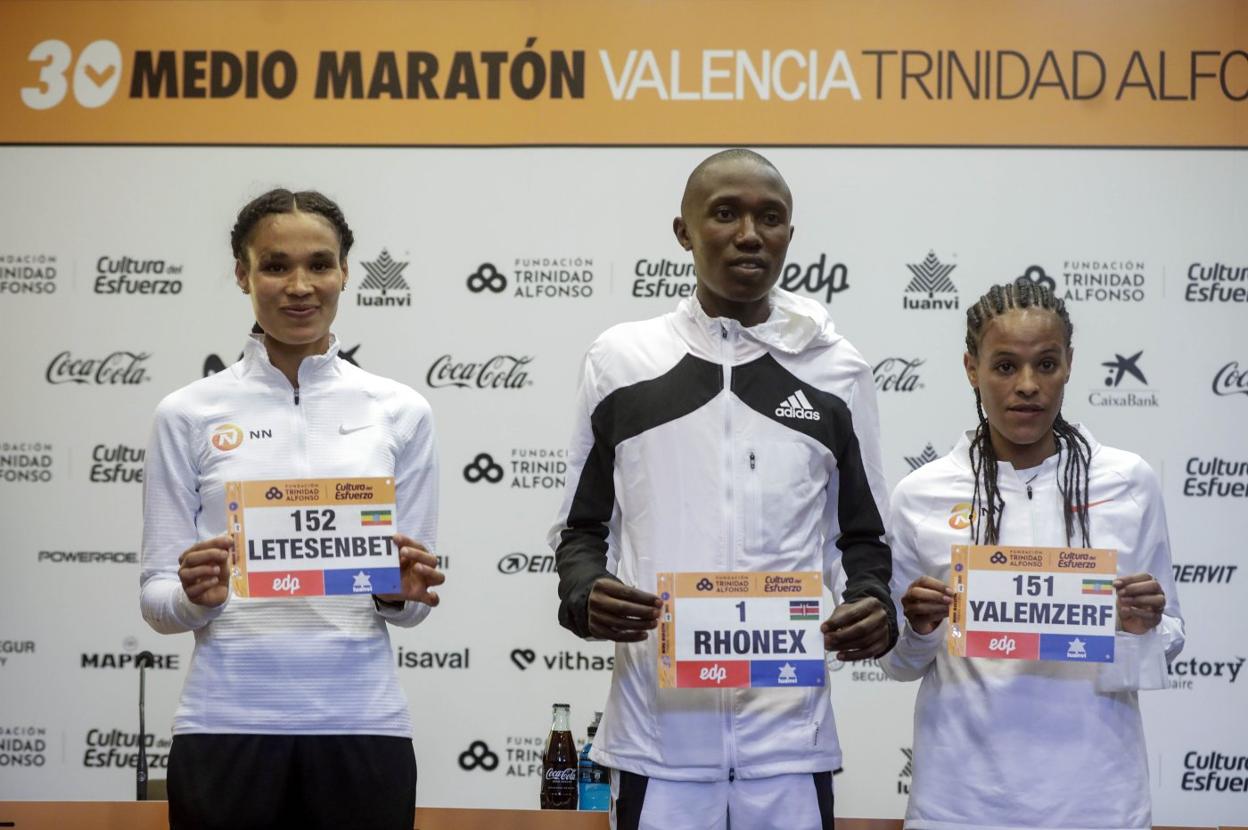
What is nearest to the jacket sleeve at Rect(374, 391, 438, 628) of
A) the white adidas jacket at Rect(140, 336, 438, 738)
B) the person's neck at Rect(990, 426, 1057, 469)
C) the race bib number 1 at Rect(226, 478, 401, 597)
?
the white adidas jacket at Rect(140, 336, 438, 738)

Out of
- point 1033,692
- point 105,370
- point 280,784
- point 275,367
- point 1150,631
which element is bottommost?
point 280,784

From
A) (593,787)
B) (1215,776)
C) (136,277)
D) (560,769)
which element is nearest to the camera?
(593,787)

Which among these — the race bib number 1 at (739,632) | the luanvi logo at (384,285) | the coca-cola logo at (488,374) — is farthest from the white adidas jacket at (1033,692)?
the luanvi logo at (384,285)

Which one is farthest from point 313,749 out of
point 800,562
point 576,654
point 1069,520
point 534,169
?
point 534,169

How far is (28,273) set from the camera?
480cm

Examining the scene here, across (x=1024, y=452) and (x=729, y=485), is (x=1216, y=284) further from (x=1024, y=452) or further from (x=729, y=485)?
(x=729, y=485)

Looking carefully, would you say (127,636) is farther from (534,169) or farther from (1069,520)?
(1069,520)

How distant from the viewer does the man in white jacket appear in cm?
225

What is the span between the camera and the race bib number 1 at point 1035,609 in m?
2.35

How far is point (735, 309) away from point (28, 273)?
329 cm

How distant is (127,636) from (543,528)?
4.92ft

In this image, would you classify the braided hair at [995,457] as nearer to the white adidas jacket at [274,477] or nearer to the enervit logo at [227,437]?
the white adidas jacket at [274,477]

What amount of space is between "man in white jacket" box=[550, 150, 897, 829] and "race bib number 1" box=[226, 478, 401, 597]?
0.34 metres

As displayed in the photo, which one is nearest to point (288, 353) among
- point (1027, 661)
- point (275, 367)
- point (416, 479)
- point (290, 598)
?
point (275, 367)
